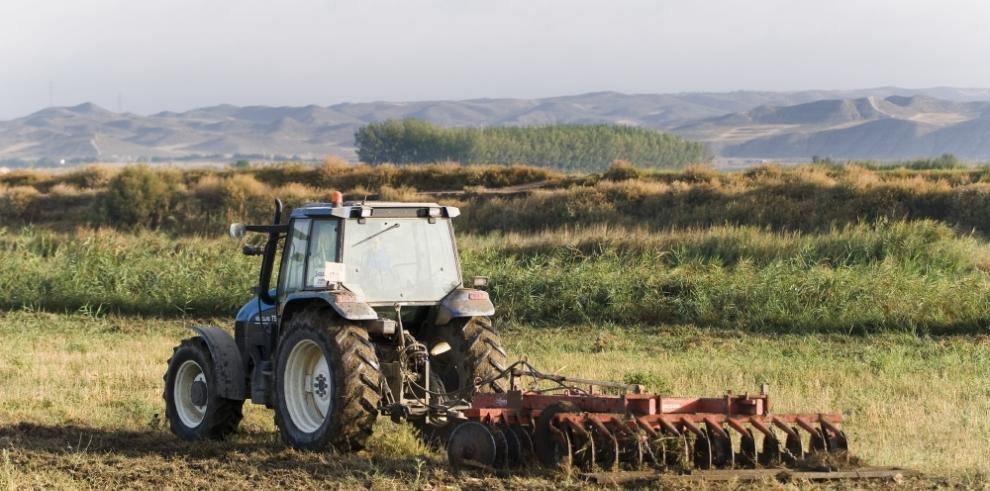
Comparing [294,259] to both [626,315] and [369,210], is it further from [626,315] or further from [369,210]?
[626,315]

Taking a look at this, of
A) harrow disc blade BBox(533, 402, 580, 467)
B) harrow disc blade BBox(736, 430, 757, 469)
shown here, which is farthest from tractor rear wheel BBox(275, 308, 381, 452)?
harrow disc blade BBox(736, 430, 757, 469)

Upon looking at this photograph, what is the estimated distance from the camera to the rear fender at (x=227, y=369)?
34.6 ft

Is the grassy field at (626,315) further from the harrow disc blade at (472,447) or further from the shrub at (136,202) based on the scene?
the shrub at (136,202)

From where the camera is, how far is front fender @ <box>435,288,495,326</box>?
10.0 m

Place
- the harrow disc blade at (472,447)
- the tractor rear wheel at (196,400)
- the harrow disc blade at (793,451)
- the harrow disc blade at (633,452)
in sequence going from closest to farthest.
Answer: the harrow disc blade at (633,452)
the harrow disc blade at (793,451)
the harrow disc blade at (472,447)
the tractor rear wheel at (196,400)

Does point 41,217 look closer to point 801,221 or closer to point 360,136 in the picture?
point 801,221

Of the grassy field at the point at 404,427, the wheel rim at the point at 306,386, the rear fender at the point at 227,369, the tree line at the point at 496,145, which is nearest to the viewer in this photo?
the grassy field at the point at 404,427

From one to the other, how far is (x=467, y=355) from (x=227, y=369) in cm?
210

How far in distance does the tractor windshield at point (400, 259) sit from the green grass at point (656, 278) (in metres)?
9.68

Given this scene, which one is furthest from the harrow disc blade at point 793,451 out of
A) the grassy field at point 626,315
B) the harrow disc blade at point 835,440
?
the grassy field at point 626,315

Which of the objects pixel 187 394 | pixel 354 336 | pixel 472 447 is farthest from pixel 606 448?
pixel 187 394

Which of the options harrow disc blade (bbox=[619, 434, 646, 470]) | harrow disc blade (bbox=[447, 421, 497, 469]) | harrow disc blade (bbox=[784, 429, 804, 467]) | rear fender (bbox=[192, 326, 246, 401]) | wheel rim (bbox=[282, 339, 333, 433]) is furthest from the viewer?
rear fender (bbox=[192, 326, 246, 401])

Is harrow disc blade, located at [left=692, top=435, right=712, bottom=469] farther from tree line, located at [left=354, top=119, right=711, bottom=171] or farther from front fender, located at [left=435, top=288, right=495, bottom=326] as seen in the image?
tree line, located at [left=354, top=119, right=711, bottom=171]

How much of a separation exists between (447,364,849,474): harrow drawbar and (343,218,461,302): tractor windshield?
4.81ft
